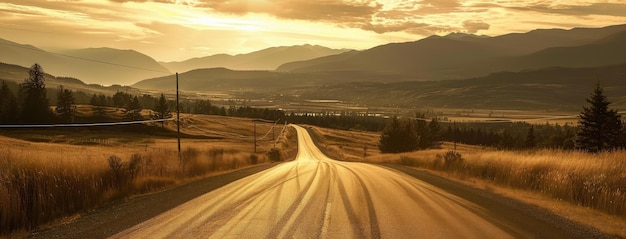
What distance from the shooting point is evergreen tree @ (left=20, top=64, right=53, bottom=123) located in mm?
102375

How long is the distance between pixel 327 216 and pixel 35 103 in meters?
108

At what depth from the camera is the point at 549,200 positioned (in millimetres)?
15320

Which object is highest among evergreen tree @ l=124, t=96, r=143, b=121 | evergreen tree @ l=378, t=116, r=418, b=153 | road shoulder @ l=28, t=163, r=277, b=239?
evergreen tree @ l=124, t=96, r=143, b=121

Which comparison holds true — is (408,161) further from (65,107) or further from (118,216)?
(65,107)

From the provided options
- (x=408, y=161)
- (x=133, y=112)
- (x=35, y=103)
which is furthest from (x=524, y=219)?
(x=133, y=112)

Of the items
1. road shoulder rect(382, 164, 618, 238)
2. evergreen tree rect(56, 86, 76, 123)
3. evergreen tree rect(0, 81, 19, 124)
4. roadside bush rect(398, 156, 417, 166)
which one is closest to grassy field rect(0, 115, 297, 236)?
road shoulder rect(382, 164, 618, 238)

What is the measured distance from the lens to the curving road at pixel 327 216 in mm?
9703

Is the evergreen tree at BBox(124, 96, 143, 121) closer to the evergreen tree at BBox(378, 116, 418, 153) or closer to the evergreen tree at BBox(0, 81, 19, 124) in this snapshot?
the evergreen tree at BBox(0, 81, 19, 124)

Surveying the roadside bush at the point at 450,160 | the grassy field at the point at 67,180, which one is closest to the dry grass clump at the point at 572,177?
the roadside bush at the point at 450,160

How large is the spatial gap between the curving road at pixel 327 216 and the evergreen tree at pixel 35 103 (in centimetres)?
10165

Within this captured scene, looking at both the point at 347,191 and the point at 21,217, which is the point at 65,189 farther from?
the point at 347,191

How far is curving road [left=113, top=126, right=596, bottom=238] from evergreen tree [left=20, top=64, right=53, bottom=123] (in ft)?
333

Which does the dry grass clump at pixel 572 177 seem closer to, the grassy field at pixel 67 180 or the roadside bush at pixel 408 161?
the grassy field at pixel 67 180

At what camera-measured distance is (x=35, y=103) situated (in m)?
103
